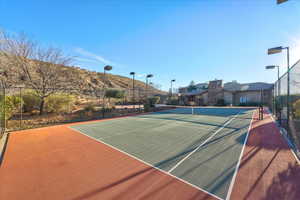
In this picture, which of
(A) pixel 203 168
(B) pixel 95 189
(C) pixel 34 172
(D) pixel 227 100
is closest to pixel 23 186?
(C) pixel 34 172

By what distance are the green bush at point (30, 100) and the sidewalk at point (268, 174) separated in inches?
566

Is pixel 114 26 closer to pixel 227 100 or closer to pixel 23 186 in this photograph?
pixel 23 186

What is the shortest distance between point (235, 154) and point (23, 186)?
554 cm

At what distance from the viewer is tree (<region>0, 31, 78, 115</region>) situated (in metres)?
10.1

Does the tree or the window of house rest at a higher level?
the tree

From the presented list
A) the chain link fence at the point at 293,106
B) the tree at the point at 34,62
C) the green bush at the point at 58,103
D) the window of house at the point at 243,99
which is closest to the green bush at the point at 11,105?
the tree at the point at 34,62

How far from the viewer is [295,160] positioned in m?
3.50

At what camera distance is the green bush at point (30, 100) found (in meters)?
10.5

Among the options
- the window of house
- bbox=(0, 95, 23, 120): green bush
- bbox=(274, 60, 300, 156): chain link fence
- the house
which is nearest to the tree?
bbox=(0, 95, 23, 120): green bush

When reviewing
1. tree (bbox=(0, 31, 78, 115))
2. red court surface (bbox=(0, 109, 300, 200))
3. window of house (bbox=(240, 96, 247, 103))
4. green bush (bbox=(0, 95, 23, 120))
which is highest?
tree (bbox=(0, 31, 78, 115))

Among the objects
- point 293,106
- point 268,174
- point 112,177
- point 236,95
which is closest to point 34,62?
point 112,177

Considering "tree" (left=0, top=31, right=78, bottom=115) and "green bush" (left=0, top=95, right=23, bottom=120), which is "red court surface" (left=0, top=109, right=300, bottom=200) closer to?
"green bush" (left=0, top=95, right=23, bottom=120)

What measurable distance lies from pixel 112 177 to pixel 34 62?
1364cm

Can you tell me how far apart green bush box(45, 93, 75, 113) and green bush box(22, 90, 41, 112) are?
71 cm
